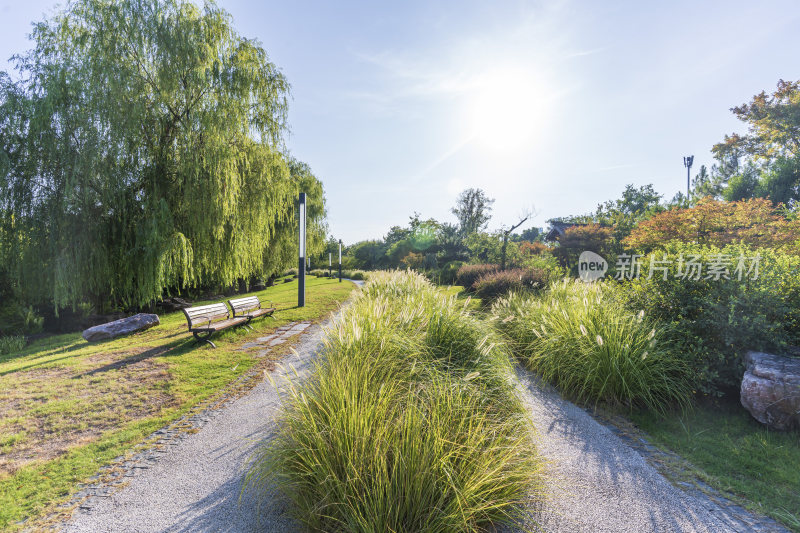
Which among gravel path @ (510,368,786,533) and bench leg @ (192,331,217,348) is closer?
gravel path @ (510,368,786,533)

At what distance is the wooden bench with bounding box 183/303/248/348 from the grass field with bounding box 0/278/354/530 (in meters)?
0.24

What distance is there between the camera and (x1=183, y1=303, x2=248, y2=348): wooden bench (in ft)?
19.5

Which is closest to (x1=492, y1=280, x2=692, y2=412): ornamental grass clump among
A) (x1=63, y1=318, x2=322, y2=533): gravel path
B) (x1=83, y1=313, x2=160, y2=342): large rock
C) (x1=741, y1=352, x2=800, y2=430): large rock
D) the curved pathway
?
(x1=741, y1=352, x2=800, y2=430): large rock

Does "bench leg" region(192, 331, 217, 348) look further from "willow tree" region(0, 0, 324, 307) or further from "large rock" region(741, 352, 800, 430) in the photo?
"large rock" region(741, 352, 800, 430)

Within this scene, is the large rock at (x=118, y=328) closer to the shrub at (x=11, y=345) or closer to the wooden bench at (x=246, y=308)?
the wooden bench at (x=246, y=308)

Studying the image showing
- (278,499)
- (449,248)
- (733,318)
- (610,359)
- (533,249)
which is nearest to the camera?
(278,499)

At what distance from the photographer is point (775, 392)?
310 cm

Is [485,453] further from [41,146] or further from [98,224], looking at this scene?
[41,146]

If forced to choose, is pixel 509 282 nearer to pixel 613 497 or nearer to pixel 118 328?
pixel 613 497

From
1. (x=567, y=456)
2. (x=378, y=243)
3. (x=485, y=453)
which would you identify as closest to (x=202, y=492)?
(x=485, y=453)

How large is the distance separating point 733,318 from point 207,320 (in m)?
8.01

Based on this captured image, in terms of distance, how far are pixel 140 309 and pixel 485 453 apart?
39.8 feet

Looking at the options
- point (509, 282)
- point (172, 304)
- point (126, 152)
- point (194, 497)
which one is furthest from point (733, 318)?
point (172, 304)

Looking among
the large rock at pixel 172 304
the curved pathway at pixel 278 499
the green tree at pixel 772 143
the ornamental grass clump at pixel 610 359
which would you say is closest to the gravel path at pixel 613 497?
the curved pathway at pixel 278 499
